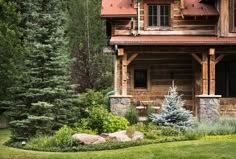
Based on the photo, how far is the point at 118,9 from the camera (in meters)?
24.0

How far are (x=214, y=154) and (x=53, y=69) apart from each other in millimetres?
8267

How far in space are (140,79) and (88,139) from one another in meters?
8.36

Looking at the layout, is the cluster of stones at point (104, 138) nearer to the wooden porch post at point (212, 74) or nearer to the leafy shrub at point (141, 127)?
the leafy shrub at point (141, 127)

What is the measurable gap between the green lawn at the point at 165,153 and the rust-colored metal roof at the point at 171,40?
639 centimetres

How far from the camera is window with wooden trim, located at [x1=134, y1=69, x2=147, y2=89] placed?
24.8 metres

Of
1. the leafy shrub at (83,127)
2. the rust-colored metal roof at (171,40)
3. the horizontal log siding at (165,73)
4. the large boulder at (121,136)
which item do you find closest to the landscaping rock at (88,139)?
the large boulder at (121,136)

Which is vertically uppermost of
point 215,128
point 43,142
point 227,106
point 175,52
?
point 175,52

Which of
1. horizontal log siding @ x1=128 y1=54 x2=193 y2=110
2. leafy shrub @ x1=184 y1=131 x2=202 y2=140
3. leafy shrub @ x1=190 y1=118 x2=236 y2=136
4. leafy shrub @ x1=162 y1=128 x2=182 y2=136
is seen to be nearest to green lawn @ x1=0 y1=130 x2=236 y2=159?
leafy shrub @ x1=184 y1=131 x2=202 y2=140

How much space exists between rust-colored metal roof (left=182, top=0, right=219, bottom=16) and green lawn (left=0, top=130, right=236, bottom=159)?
350 inches

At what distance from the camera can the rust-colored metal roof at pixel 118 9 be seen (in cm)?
2336

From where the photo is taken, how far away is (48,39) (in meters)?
20.3

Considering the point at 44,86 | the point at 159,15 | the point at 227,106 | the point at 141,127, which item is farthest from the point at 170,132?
the point at 159,15

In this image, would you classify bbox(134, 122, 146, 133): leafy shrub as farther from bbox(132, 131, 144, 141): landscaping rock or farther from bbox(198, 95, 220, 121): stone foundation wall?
bbox(198, 95, 220, 121): stone foundation wall

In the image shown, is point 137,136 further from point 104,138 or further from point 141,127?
point 141,127
